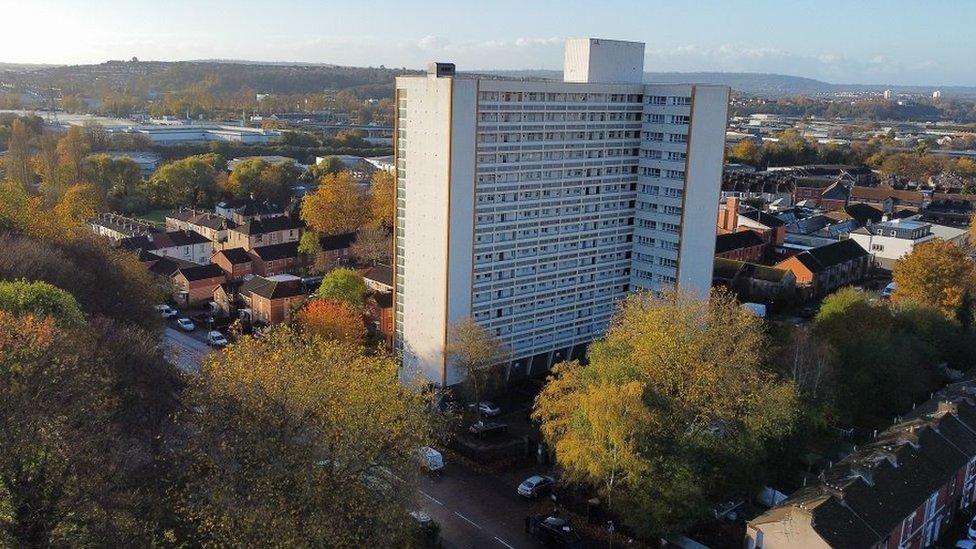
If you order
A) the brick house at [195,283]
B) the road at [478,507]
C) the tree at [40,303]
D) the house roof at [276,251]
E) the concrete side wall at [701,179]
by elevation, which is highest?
the concrete side wall at [701,179]

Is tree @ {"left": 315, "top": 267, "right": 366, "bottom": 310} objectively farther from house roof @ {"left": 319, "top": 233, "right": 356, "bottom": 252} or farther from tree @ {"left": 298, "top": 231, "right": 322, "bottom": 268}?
house roof @ {"left": 319, "top": 233, "right": 356, "bottom": 252}

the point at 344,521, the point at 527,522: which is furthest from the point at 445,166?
the point at 344,521

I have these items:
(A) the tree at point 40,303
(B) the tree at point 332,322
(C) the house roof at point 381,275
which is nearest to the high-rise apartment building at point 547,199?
(B) the tree at point 332,322

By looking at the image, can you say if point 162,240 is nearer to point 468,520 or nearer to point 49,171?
point 49,171

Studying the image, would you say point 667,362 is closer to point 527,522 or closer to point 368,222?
point 527,522

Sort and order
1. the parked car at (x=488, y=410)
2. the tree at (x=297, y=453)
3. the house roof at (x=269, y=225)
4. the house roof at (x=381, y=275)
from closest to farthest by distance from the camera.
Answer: the tree at (x=297, y=453) < the parked car at (x=488, y=410) < the house roof at (x=381, y=275) < the house roof at (x=269, y=225)

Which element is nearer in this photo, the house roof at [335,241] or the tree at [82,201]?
the house roof at [335,241]

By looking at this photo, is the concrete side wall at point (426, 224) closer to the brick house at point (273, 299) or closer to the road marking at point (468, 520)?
the road marking at point (468, 520)
